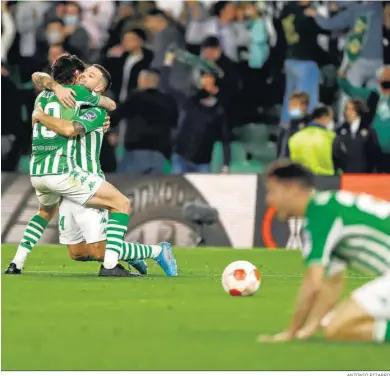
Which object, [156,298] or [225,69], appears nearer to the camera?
[156,298]

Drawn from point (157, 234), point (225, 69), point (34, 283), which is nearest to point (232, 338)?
point (34, 283)

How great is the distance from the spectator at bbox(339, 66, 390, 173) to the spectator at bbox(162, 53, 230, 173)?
233cm

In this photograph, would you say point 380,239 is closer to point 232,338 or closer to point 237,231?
point 232,338

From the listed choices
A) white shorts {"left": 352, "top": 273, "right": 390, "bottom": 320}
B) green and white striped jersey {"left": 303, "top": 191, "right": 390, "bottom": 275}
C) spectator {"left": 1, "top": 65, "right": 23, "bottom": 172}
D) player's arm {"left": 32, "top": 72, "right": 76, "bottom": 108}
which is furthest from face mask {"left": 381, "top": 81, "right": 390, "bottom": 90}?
white shorts {"left": 352, "top": 273, "right": 390, "bottom": 320}

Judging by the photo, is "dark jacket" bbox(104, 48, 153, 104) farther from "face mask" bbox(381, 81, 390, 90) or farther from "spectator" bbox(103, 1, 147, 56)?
"face mask" bbox(381, 81, 390, 90)

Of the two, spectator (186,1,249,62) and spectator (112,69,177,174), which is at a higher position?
spectator (186,1,249,62)

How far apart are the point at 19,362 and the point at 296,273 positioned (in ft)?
24.1

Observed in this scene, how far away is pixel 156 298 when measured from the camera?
10.5m

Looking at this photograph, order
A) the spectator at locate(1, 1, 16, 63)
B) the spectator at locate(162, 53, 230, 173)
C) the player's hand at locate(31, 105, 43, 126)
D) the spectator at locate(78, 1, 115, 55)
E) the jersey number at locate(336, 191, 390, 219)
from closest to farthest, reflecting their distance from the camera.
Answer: the jersey number at locate(336, 191, 390, 219)
the player's hand at locate(31, 105, 43, 126)
the spectator at locate(162, 53, 230, 173)
the spectator at locate(1, 1, 16, 63)
the spectator at locate(78, 1, 115, 55)

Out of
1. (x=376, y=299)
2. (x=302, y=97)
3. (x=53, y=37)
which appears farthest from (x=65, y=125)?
(x=53, y=37)

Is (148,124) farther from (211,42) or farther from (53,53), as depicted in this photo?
(53,53)

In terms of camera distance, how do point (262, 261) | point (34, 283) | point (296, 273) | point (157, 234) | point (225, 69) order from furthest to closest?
point (225, 69) < point (157, 234) < point (262, 261) < point (296, 273) < point (34, 283)

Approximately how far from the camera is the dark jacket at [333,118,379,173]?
19.5 meters

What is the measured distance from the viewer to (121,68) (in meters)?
20.5
